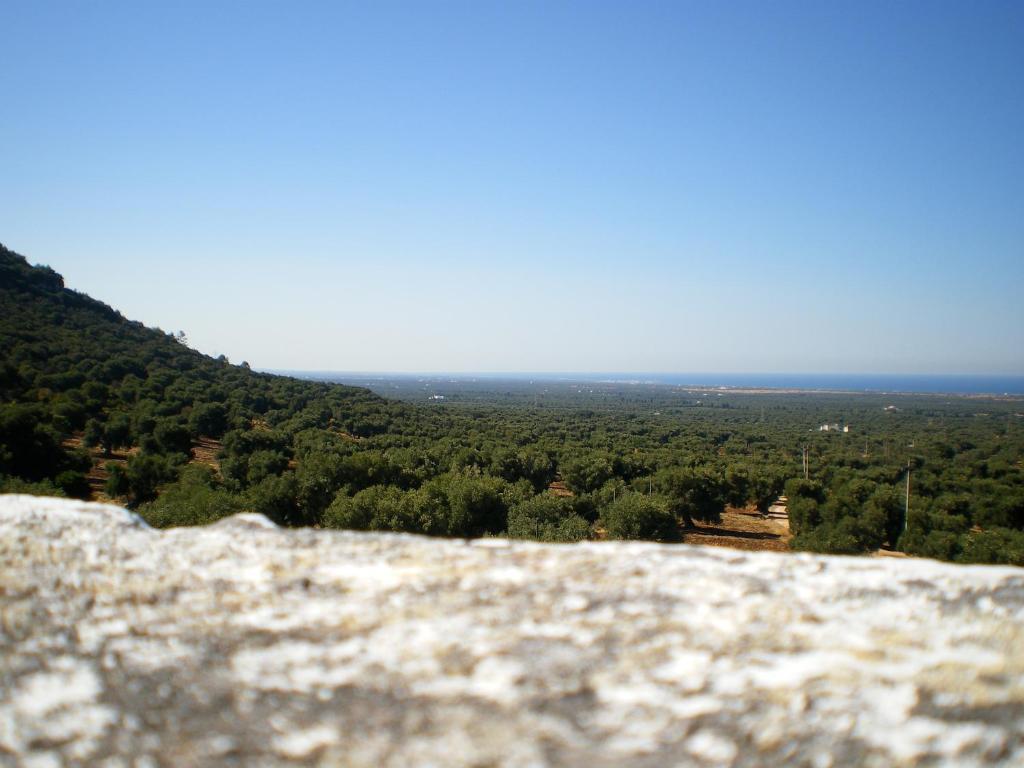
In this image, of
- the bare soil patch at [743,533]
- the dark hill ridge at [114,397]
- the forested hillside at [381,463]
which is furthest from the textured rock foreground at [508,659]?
the bare soil patch at [743,533]

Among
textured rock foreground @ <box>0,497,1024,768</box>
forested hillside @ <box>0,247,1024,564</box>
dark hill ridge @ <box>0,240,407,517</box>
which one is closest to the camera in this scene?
textured rock foreground @ <box>0,497,1024,768</box>

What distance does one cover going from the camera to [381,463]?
105 ft

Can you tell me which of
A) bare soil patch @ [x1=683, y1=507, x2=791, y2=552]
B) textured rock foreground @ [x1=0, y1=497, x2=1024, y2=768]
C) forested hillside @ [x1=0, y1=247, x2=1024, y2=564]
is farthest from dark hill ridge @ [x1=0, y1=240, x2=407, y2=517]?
bare soil patch @ [x1=683, y1=507, x2=791, y2=552]

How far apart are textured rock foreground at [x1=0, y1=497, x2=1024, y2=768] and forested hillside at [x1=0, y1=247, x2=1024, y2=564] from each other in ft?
65.6

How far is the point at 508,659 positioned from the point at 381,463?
31747 mm

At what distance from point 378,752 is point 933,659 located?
5.28 feet

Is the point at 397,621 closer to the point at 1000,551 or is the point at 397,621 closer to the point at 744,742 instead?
the point at 744,742

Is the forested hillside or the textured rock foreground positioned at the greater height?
the textured rock foreground

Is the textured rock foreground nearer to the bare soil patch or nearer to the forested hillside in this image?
the forested hillside

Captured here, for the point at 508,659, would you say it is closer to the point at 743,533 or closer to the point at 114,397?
the point at 743,533

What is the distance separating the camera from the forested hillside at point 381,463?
2577 centimetres

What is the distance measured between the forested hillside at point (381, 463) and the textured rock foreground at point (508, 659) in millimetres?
19996

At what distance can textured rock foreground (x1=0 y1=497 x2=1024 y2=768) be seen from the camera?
1.32m

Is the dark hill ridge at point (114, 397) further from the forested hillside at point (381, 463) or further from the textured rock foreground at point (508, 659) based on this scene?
the textured rock foreground at point (508, 659)
